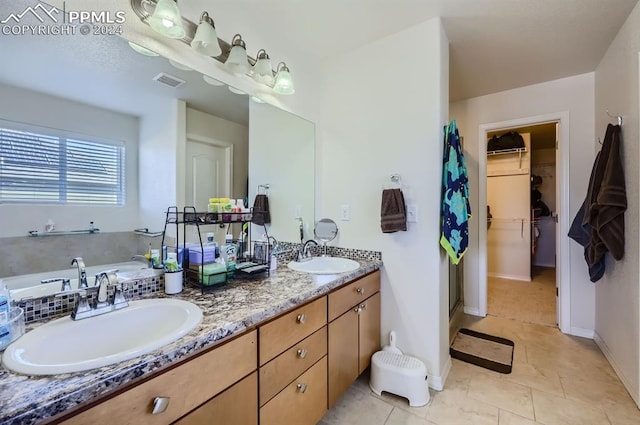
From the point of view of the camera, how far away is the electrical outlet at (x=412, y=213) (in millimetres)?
1911

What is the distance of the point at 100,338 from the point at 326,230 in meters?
1.59

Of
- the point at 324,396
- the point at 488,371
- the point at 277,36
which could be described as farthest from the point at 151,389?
the point at 488,371

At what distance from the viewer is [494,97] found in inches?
119

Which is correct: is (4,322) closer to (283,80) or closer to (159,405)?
(159,405)

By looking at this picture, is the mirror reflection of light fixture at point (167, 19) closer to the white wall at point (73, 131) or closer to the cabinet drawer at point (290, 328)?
the white wall at point (73, 131)

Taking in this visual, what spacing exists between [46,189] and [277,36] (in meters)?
1.60

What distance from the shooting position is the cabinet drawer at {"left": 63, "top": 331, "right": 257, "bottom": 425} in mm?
674

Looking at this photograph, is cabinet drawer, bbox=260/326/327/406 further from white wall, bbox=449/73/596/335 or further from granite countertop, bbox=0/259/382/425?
white wall, bbox=449/73/596/335

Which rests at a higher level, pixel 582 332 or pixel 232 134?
pixel 232 134

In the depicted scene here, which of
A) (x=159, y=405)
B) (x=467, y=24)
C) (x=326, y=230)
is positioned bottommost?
(x=159, y=405)

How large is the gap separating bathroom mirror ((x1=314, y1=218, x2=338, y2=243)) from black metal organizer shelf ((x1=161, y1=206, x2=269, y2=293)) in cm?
67

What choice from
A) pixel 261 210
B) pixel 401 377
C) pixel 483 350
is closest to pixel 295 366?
pixel 401 377

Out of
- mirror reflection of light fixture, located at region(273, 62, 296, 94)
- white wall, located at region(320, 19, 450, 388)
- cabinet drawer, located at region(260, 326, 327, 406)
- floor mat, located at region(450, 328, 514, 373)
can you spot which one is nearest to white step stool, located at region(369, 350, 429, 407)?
white wall, located at region(320, 19, 450, 388)

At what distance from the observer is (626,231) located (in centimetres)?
184
